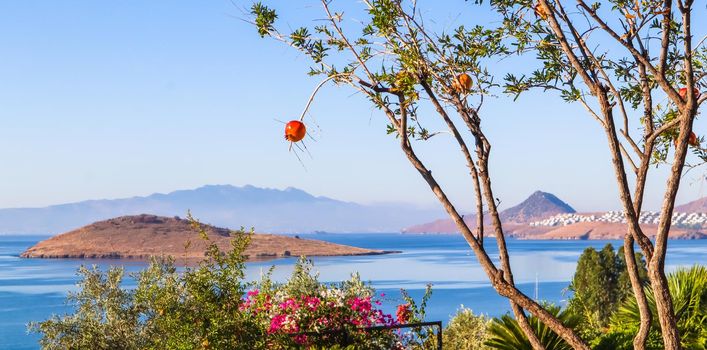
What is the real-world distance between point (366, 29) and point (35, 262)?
130882mm

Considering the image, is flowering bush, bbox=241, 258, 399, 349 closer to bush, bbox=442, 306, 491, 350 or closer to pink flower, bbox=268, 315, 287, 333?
pink flower, bbox=268, 315, 287, 333

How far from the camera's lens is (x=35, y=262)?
416 ft

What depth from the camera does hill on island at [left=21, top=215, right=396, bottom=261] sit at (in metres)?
124

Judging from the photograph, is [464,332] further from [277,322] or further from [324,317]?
[277,322]

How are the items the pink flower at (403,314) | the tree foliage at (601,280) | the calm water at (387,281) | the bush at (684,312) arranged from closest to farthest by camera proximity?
the bush at (684,312)
the pink flower at (403,314)
the tree foliage at (601,280)
the calm water at (387,281)

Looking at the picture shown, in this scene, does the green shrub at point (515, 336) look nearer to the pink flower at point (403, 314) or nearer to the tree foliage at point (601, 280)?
the pink flower at point (403, 314)

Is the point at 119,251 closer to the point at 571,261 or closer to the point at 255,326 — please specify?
the point at 571,261

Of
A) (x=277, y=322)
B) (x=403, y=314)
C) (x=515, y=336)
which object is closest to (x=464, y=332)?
(x=403, y=314)

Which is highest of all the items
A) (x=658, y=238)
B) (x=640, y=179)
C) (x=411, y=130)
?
(x=411, y=130)

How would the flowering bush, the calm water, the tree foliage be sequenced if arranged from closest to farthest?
the flowering bush → the tree foliage → the calm water

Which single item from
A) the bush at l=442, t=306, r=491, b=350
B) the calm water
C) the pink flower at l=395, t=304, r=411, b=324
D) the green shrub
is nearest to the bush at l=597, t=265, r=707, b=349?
the green shrub

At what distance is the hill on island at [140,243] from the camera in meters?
124

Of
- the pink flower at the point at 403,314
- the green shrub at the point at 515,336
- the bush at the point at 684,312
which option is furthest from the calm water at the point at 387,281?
the green shrub at the point at 515,336

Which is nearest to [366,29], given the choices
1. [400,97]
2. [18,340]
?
[400,97]
